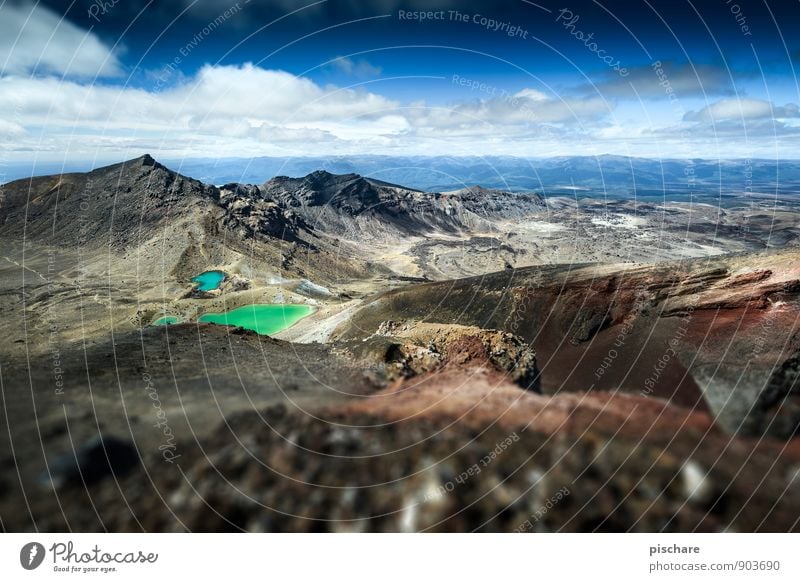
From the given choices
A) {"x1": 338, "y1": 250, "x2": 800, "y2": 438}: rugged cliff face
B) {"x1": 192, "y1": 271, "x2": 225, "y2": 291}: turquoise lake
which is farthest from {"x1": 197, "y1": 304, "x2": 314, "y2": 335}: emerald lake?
{"x1": 338, "y1": 250, "x2": 800, "y2": 438}: rugged cliff face

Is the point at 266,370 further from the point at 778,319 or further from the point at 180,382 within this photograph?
the point at 778,319

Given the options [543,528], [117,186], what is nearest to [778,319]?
[543,528]

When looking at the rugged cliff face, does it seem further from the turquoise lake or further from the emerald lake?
the turquoise lake

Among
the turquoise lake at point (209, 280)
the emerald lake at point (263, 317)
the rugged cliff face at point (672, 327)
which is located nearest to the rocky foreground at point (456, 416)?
the rugged cliff face at point (672, 327)

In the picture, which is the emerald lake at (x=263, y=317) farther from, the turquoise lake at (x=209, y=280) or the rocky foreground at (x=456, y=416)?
the rocky foreground at (x=456, y=416)

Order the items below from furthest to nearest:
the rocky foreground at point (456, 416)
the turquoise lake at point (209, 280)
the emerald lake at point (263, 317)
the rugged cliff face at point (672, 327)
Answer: the turquoise lake at point (209, 280) → the emerald lake at point (263, 317) → the rugged cliff face at point (672, 327) → the rocky foreground at point (456, 416)
